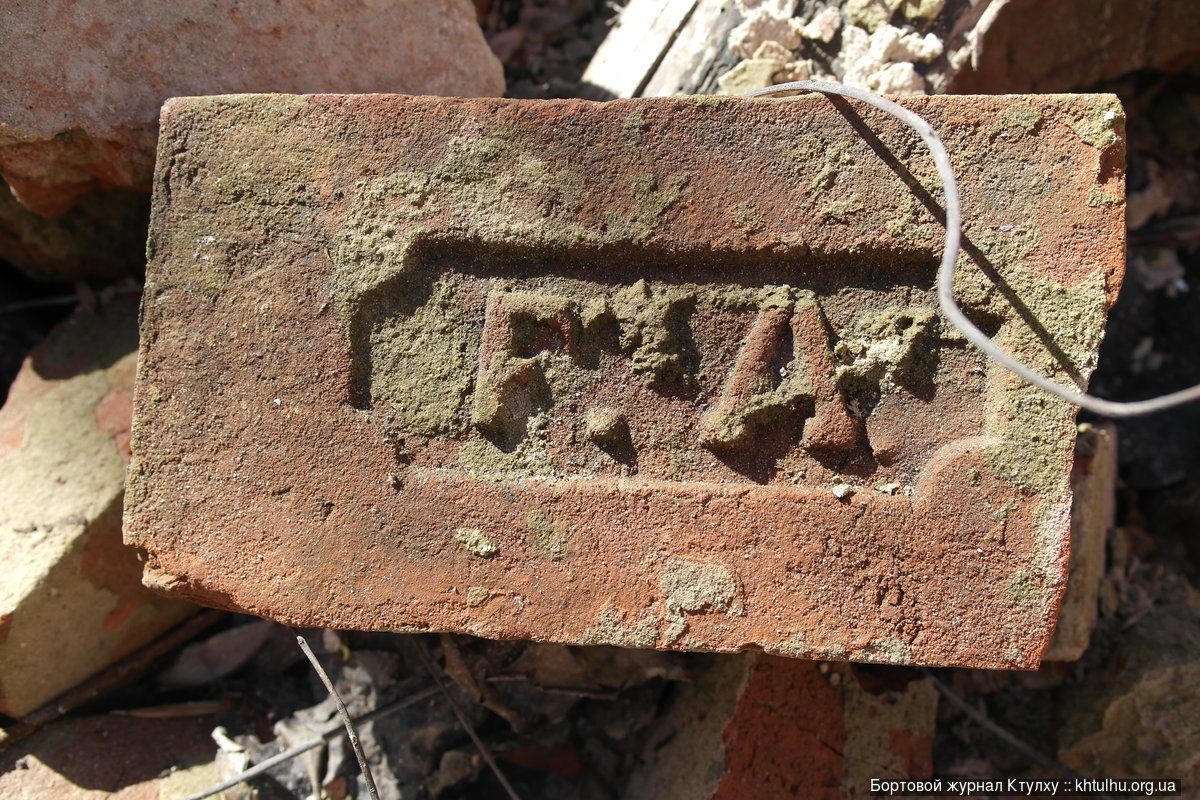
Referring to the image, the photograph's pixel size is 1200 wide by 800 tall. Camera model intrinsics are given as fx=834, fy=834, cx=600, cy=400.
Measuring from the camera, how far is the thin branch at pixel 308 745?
5.11 feet

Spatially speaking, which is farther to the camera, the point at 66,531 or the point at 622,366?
the point at 66,531

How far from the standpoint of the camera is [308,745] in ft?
5.32

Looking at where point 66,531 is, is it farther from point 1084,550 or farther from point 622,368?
point 1084,550

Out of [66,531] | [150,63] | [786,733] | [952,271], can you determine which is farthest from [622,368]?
[66,531]

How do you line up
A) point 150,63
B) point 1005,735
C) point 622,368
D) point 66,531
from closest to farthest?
1. point 622,368
2. point 150,63
3. point 66,531
4. point 1005,735

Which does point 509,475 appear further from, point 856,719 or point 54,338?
point 54,338

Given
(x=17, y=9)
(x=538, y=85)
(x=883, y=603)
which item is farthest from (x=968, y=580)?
(x=17, y=9)

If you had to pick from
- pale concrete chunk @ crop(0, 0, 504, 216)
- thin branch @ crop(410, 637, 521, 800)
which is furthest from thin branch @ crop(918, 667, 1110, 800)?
pale concrete chunk @ crop(0, 0, 504, 216)

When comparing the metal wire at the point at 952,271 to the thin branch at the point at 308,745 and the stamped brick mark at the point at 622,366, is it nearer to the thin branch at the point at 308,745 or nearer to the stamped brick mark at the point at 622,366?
the stamped brick mark at the point at 622,366

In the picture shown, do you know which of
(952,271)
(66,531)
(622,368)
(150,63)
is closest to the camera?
(952,271)

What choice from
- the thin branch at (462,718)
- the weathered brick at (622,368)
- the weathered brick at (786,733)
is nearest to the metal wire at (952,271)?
the weathered brick at (622,368)

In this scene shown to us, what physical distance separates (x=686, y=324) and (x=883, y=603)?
52cm

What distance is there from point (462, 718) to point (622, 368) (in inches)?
31.2

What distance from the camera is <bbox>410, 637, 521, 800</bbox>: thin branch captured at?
1.60 meters
